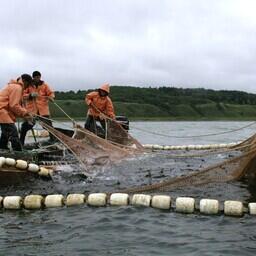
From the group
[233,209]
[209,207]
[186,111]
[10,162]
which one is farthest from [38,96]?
[186,111]

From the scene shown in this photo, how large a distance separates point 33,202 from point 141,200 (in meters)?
2.19

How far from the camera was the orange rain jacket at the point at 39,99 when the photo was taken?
17781 millimetres

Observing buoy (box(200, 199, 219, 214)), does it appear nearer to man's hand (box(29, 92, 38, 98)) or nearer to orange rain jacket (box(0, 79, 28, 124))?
orange rain jacket (box(0, 79, 28, 124))

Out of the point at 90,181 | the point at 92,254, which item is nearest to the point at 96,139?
the point at 90,181

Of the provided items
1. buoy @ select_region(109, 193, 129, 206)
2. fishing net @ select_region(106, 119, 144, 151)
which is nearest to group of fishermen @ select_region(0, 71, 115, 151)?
fishing net @ select_region(106, 119, 144, 151)

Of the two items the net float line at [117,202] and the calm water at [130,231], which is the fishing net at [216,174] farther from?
the net float line at [117,202]

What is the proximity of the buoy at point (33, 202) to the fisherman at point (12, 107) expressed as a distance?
3.46 m

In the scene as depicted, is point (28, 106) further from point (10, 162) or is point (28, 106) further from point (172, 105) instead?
point (172, 105)

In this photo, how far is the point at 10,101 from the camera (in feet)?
46.2

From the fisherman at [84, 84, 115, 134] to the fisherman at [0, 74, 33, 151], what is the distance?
491 centimetres

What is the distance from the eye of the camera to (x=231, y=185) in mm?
12703

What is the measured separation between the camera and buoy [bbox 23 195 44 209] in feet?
36.7

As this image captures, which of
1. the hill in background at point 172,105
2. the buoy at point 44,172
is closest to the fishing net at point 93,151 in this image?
the buoy at point 44,172

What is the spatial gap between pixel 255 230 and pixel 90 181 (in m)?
5.55
